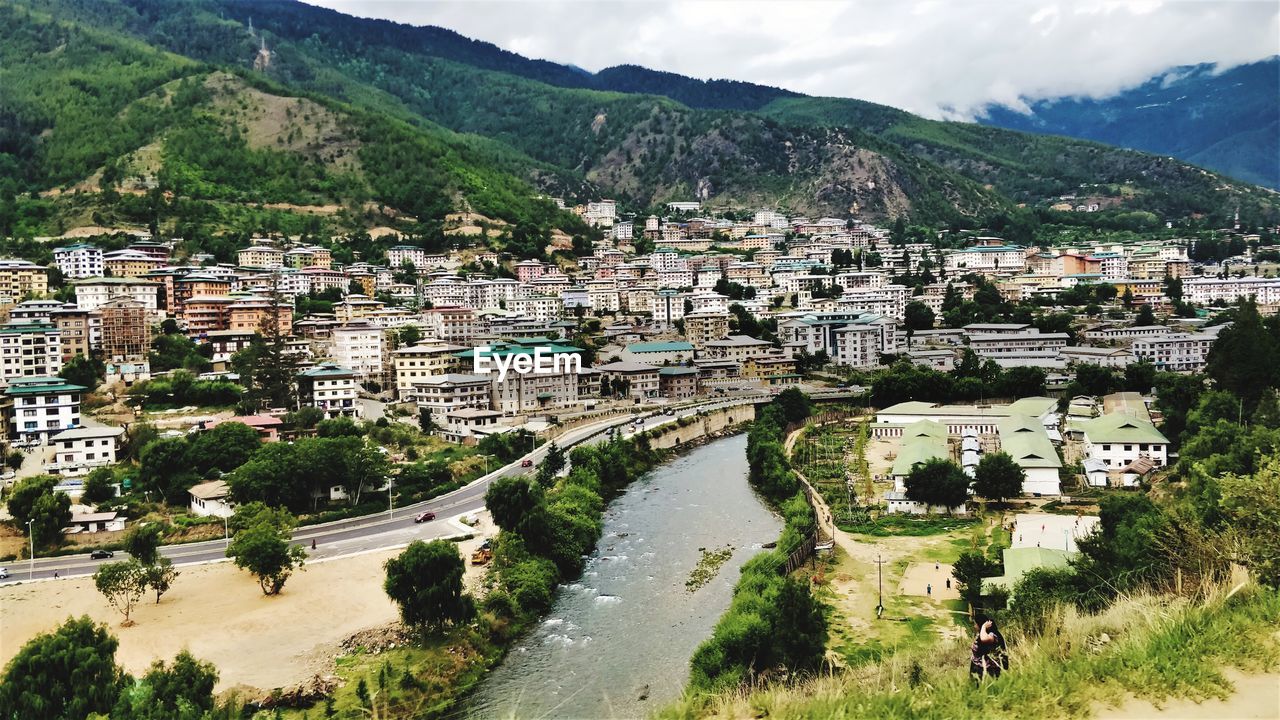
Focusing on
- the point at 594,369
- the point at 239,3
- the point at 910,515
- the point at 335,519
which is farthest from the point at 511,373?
the point at 239,3

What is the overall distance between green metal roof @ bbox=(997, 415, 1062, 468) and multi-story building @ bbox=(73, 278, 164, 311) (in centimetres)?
4073

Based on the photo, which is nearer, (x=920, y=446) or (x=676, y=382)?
(x=920, y=446)

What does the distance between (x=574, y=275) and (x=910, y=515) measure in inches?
1927

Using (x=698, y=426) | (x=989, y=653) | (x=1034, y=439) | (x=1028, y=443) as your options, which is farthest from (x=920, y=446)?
(x=989, y=653)

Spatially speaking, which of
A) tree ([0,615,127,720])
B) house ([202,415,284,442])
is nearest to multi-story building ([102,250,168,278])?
house ([202,415,284,442])

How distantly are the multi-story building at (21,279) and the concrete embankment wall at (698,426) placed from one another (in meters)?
34.3

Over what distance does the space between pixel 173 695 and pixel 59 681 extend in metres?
1.58

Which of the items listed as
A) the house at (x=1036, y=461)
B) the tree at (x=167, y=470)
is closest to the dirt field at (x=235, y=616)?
the tree at (x=167, y=470)

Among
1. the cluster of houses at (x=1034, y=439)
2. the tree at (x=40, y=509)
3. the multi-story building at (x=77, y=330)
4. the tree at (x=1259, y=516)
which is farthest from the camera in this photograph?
the multi-story building at (x=77, y=330)

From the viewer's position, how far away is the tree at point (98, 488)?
82.0 feet

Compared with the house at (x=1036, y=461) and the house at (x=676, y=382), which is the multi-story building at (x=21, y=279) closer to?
the house at (x=676, y=382)

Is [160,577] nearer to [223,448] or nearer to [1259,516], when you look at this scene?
[223,448]

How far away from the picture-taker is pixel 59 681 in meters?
12.2

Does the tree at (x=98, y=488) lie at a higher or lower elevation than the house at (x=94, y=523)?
higher
